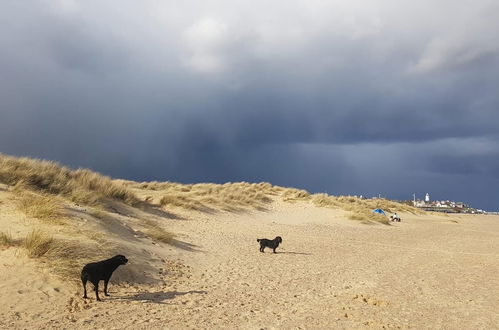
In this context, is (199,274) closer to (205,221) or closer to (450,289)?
(450,289)

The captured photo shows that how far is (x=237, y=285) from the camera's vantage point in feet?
32.2

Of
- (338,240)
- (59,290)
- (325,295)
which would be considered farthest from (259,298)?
(338,240)

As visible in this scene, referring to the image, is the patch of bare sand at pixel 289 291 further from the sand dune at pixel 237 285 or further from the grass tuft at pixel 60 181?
the grass tuft at pixel 60 181

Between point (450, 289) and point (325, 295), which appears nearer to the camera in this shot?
point (325, 295)

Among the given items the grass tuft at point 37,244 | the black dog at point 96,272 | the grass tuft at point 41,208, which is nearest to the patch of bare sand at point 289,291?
the black dog at point 96,272

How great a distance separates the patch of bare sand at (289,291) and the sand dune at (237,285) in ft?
0.10

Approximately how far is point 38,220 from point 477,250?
1908 cm

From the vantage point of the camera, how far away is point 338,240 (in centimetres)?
2048

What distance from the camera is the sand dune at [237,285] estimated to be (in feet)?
23.3

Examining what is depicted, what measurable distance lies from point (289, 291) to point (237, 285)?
4.06ft

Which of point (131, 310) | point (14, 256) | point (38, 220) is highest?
point (38, 220)

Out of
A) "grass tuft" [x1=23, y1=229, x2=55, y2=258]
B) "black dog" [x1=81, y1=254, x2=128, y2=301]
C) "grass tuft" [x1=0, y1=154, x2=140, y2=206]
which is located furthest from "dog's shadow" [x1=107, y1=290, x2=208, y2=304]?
"grass tuft" [x1=0, y1=154, x2=140, y2=206]

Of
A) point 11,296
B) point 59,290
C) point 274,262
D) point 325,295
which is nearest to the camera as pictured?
point 11,296

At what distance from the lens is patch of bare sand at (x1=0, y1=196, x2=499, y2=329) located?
709 cm
